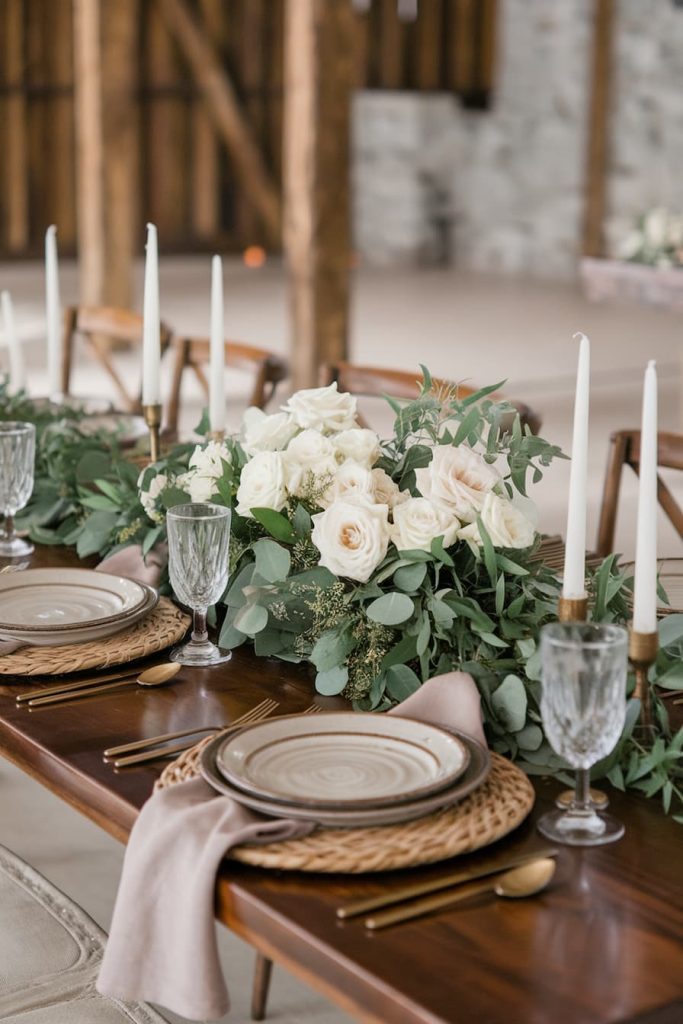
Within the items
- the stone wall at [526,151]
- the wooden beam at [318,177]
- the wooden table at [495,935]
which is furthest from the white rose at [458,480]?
the stone wall at [526,151]

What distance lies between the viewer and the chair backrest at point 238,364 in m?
3.29

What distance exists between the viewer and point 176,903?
1.19 meters

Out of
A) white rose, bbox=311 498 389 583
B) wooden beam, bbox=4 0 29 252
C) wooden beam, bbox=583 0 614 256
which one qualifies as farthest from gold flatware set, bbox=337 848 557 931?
wooden beam, bbox=4 0 29 252

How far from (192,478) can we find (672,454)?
995mm

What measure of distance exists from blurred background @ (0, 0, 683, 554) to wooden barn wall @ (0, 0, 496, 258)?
0.05ft

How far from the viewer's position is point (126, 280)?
816cm

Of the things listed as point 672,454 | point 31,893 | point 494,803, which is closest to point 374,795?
point 494,803

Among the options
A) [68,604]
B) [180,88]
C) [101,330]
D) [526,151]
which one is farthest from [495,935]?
[180,88]

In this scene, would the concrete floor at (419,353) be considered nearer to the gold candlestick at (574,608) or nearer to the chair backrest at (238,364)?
the chair backrest at (238,364)

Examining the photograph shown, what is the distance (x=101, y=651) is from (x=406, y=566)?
38 centimetres

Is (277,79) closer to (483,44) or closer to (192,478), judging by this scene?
(483,44)

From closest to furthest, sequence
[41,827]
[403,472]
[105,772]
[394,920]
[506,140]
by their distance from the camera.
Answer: [394,920]
[105,772]
[403,472]
[41,827]
[506,140]

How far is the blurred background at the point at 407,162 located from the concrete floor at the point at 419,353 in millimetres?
47

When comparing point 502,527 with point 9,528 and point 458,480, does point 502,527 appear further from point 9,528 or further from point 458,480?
point 9,528
